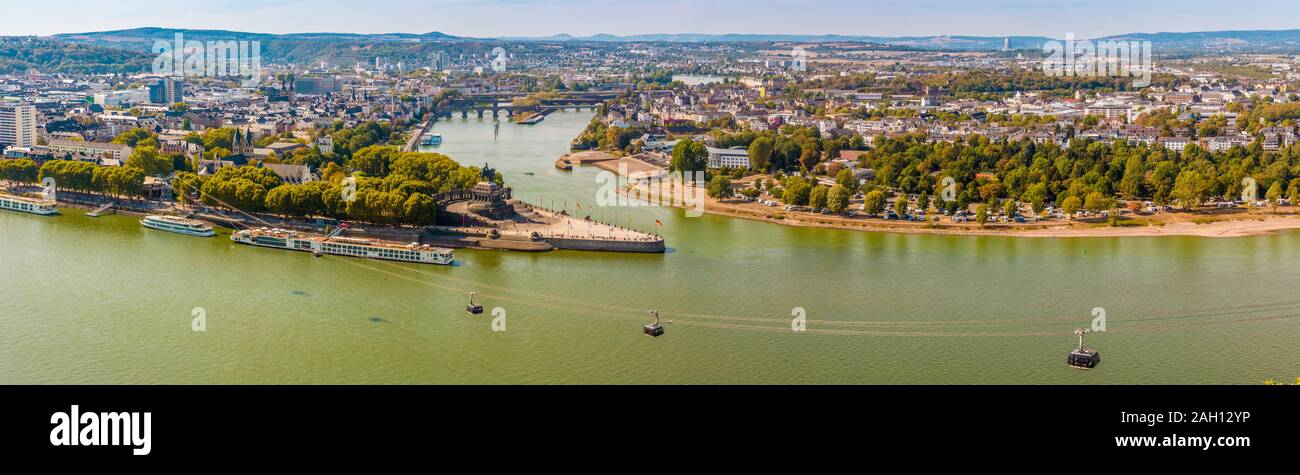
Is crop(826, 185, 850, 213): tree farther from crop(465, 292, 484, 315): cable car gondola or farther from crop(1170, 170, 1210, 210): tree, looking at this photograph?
crop(465, 292, 484, 315): cable car gondola

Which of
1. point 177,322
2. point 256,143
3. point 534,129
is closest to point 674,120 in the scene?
point 534,129

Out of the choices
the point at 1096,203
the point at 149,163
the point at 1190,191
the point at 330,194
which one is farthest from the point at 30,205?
the point at 1190,191

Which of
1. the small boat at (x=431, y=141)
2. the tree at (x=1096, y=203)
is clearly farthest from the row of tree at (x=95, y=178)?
the tree at (x=1096, y=203)

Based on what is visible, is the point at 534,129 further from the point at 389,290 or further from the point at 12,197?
the point at 389,290

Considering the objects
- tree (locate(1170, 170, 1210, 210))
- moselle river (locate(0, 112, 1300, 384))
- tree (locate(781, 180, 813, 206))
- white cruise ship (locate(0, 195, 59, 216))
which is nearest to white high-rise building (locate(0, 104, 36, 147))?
white cruise ship (locate(0, 195, 59, 216))

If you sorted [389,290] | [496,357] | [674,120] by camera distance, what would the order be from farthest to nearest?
[674,120] → [389,290] → [496,357]
